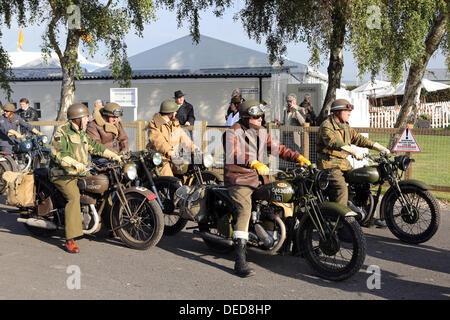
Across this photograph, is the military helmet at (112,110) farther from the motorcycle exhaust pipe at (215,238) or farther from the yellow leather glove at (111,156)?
the motorcycle exhaust pipe at (215,238)

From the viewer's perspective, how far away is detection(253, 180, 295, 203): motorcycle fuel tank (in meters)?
5.84

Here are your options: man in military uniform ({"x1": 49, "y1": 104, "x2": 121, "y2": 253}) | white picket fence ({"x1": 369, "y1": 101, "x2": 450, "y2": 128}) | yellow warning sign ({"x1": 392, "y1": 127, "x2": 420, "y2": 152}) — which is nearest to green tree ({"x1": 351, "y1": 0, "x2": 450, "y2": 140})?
yellow warning sign ({"x1": 392, "y1": 127, "x2": 420, "y2": 152})

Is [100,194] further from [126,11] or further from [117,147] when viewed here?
[126,11]

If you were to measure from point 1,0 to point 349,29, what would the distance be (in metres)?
10.9

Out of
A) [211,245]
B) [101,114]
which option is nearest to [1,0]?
[101,114]

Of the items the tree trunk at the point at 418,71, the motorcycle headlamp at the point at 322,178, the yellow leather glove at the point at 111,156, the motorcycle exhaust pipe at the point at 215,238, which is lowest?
the motorcycle exhaust pipe at the point at 215,238

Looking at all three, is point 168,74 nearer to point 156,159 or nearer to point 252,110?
point 156,159

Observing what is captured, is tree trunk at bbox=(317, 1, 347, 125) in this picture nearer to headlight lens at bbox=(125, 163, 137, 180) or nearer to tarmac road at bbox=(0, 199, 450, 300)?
tarmac road at bbox=(0, 199, 450, 300)

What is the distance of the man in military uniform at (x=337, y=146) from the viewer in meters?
7.04

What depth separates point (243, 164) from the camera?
605cm

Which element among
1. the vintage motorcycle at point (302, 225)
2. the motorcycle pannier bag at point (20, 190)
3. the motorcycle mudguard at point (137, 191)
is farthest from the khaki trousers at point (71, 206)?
the vintage motorcycle at point (302, 225)

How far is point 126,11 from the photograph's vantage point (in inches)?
610

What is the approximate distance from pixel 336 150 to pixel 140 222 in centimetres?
279

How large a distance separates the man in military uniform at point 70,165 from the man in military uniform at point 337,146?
10.4ft
